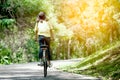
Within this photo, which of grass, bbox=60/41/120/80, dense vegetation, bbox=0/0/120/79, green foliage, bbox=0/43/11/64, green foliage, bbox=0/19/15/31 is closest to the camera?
grass, bbox=60/41/120/80

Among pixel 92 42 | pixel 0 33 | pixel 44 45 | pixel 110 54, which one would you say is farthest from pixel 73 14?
pixel 44 45

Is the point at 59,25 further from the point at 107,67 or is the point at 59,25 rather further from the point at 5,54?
the point at 107,67

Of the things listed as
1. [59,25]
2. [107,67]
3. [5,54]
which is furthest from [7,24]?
[107,67]

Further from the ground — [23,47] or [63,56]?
[23,47]

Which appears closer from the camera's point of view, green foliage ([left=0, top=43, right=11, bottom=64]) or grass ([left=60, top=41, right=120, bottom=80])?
grass ([left=60, top=41, right=120, bottom=80])

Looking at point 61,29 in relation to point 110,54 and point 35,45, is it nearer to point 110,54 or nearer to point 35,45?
point 35,45

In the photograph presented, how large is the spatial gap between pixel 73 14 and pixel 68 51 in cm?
704

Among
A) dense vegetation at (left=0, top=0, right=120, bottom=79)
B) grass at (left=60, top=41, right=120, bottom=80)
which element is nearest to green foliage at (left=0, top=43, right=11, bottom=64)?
dense vegetation at (left=0, top=0, right=120, bottom=79)

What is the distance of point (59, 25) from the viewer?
4306cm

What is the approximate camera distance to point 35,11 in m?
38.0

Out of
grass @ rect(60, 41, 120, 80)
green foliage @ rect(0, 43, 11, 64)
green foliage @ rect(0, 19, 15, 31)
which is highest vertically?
grass @ rect(60, 41, 120, 80)

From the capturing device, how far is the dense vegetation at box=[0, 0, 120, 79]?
22638 mm

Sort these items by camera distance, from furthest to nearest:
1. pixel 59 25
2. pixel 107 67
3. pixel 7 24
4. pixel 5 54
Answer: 1. pixel 59 25
2. pixel 7 24
3. pixel 5 54
4. pixel 107 67

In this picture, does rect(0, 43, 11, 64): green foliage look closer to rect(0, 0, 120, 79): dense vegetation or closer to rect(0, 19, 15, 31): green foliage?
rect(0, 0, 120, 79): dense vegetation
